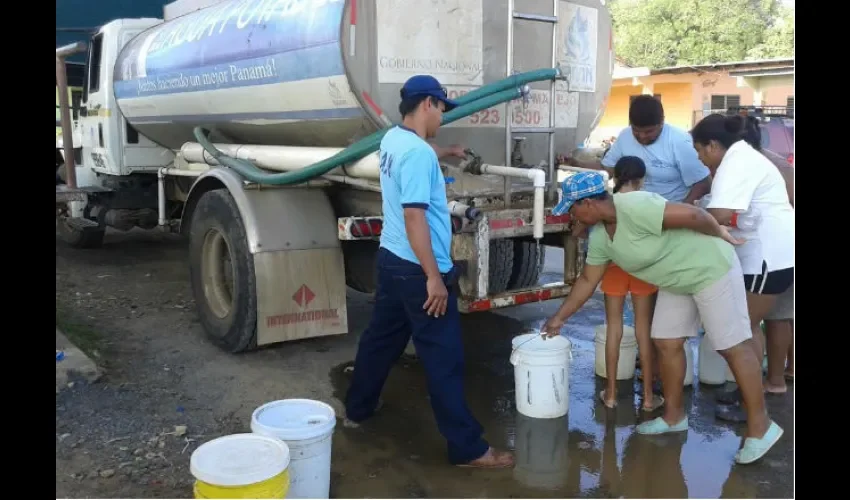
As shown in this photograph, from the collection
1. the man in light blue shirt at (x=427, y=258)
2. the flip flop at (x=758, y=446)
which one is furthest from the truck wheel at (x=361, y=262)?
the flip flop at (x=758, y=446)

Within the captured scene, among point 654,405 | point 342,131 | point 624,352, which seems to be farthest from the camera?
point 624,352

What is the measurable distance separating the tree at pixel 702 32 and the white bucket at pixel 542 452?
25746 millimetres

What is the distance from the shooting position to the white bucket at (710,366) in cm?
456

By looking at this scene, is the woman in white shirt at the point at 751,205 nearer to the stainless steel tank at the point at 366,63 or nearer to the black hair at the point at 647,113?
the black hair at the point at 647,113

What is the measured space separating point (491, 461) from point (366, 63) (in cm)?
221

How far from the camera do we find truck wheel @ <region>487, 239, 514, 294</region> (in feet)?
18.8

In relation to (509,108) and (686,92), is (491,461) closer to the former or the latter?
(509,108)

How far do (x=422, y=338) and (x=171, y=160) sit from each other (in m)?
5.22

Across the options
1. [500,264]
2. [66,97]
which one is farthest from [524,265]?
[66,97]

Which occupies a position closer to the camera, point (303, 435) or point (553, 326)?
point (303, 435)

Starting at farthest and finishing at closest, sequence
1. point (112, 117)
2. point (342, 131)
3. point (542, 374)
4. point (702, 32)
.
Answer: point (702, 32) < point (112, 117) < point (342, 131) < point (542, 374)

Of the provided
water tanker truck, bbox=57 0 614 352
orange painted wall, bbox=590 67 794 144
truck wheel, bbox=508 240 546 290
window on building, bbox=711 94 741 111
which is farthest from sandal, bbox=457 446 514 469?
window on building, bbox=711 94 741 111

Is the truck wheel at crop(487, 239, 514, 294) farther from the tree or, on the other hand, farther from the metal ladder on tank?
the tree

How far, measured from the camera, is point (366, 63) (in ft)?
13.6
